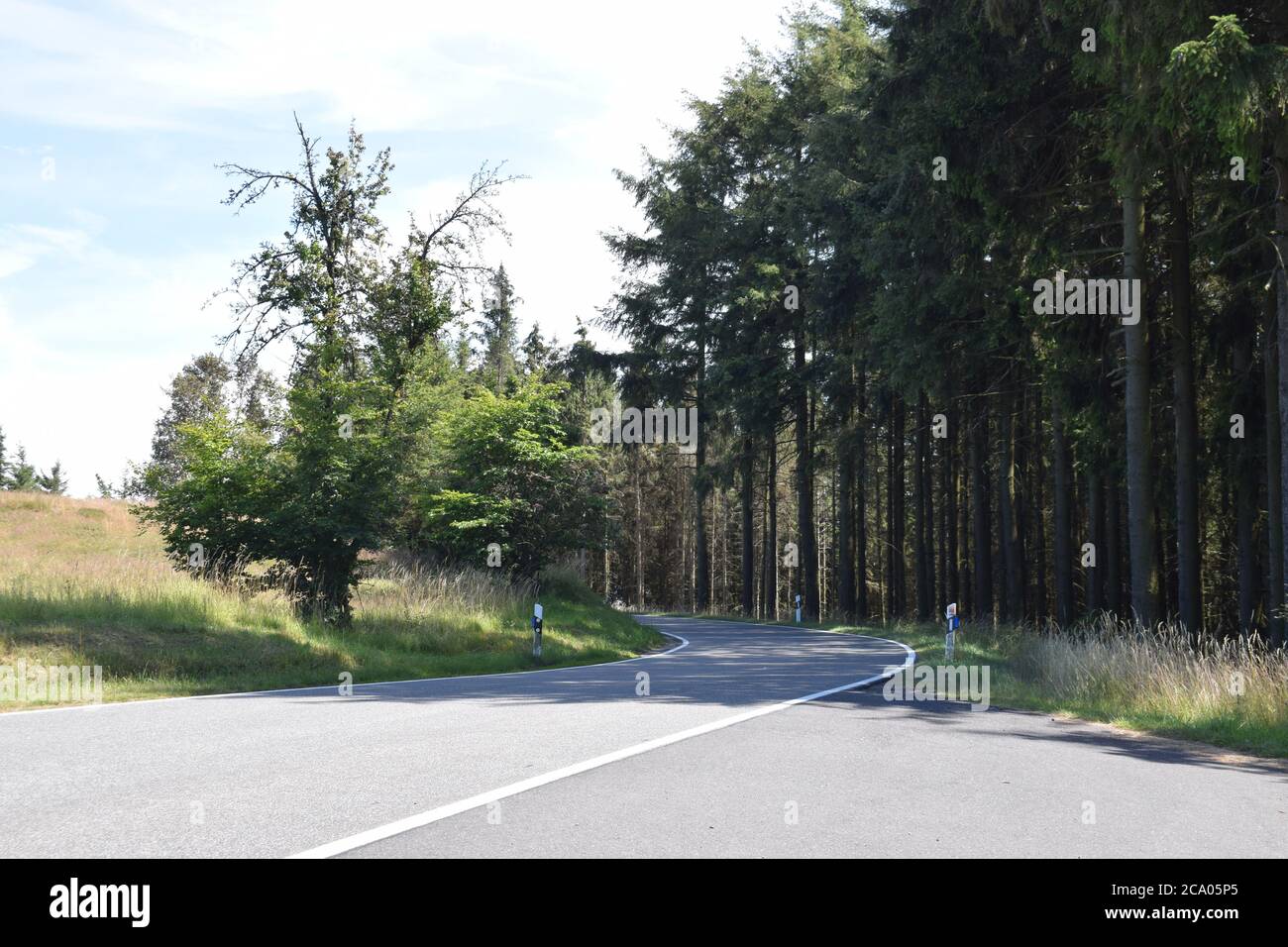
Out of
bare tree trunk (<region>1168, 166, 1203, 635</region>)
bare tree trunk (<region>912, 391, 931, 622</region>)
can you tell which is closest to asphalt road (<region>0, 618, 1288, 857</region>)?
bare tree trunk (<region>1168, 166, 1203, 635</region>)

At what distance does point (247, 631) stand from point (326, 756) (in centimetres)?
945

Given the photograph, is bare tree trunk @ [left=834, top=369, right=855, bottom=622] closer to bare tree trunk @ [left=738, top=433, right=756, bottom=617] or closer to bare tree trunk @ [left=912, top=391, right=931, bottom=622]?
bare tree trunk @ [left=912, top=391, right=931, bottom=622]

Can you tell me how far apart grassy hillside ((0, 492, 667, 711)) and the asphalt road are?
2653mm

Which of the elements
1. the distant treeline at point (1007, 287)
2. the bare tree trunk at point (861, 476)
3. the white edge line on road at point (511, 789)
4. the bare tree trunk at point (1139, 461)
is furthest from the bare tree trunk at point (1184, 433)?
the bare tree trunk at point (861, 476)

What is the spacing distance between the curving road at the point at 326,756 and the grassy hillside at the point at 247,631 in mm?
1667

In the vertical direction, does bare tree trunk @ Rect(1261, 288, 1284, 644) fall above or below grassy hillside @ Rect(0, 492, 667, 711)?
above

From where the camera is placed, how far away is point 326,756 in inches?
332

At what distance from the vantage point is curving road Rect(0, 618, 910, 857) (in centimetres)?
595

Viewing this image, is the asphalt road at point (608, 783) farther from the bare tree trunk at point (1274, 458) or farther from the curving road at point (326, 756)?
the bare tree trunk at point (1274, 458)

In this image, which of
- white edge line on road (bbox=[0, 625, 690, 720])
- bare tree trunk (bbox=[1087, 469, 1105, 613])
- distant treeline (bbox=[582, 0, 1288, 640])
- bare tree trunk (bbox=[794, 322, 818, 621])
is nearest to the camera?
white edge line on road (bbox=[0, 625, 690, 720])

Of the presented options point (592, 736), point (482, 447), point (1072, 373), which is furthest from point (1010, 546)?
point (592, 736)

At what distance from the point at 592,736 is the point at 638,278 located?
40651mm

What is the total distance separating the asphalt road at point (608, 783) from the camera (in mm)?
5805
